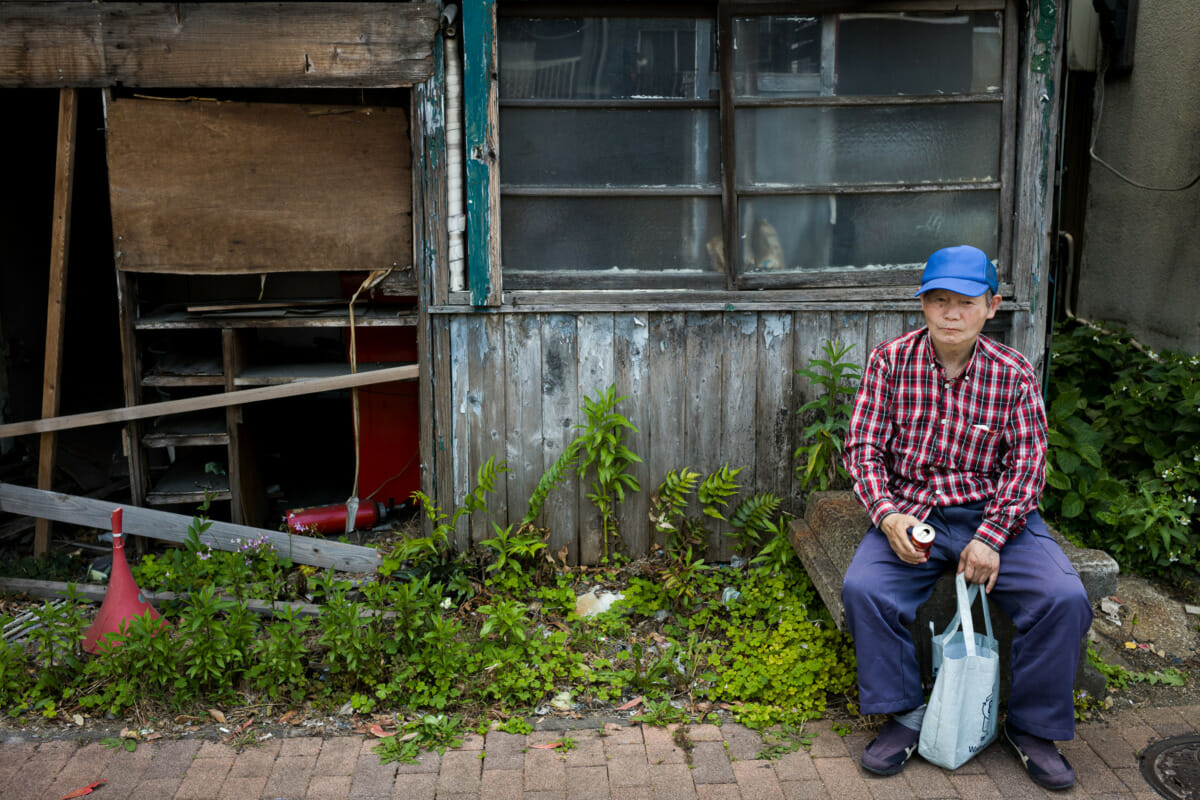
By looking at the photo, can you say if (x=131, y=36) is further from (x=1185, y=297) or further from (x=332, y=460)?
A: (x=1185, y=297)

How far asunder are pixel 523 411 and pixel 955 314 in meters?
2.12

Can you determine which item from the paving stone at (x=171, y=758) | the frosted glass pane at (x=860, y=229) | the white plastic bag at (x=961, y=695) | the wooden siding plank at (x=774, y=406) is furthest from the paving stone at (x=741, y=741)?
the frosted glass pane at (x=860, y=229)

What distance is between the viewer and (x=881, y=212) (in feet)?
15.5

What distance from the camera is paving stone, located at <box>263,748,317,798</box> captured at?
3311mm

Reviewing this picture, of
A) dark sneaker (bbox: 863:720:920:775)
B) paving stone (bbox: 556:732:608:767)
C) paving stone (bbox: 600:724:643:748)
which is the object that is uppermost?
dark sneaker (bbox: 863:720:920:775)

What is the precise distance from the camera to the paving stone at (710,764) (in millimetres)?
3383

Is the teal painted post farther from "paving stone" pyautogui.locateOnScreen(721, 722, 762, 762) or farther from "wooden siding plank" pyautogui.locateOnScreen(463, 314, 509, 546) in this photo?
"paving stone" pyautogui.locateOnScreen(721, 722, 762, 762)

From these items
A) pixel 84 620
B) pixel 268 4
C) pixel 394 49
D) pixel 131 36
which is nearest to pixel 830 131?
pixel 394 49

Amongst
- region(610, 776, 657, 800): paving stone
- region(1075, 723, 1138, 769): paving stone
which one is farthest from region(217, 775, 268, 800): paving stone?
region(1075, 723, 1138, 769): paving stone

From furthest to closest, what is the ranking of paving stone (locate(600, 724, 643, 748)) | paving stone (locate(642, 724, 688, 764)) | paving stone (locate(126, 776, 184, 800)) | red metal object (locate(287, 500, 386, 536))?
red metal object (locate(287, 500, 386, 536)), paving stone (locate(600, 724, 643, 748)), paving stone (locate(642, 724, 688, 764)), paving stone (locate(126, 776, 184, 800))

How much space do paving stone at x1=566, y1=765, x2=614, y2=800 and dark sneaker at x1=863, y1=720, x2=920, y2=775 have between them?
0.92 meters

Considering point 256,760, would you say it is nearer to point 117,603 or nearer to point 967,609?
point 117,603

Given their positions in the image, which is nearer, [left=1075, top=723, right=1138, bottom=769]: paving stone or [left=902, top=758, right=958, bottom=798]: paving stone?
[left=902, top=758, right=958, bottom=798]: paving stone

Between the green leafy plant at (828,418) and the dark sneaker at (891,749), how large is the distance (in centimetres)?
140
